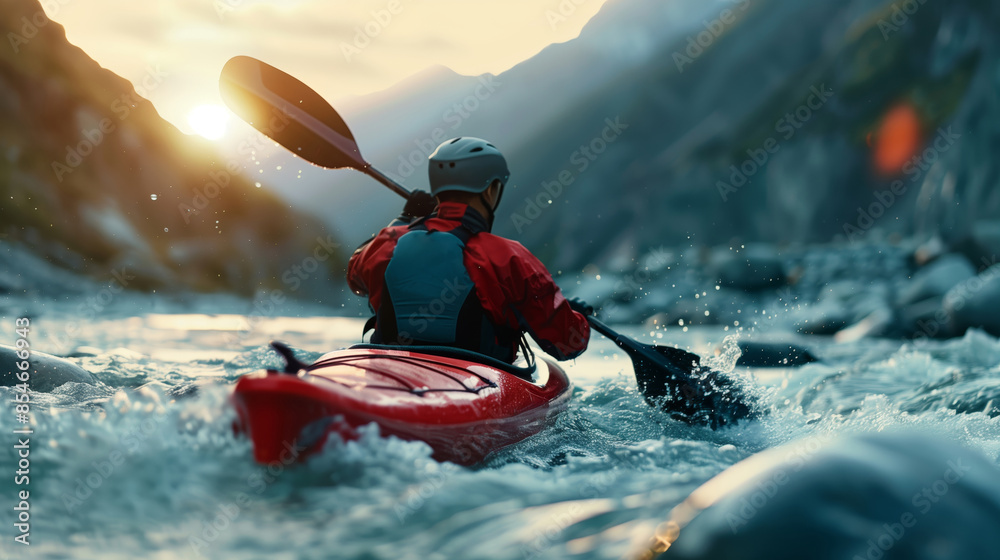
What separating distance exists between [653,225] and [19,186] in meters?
31.7

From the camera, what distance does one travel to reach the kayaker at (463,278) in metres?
3.22

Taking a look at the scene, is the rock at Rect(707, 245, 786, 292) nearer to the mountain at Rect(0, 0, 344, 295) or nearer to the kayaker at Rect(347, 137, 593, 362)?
the kayaker at Rect(347, 137, 593, 362)

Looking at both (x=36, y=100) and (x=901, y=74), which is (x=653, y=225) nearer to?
(x=901, y=74)

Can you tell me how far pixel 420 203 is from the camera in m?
4.05

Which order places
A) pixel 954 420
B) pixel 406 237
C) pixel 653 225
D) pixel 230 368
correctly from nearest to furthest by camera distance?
pixel 406 237, pixel 954 420, pixel 230 368, pixel 653 225

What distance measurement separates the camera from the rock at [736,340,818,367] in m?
7.88

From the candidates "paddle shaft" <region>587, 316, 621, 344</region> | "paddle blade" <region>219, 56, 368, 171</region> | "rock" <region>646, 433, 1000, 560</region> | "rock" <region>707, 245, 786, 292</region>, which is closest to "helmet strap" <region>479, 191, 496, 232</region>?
"paddle shaft" <region>587, 316, 621, 344</region>

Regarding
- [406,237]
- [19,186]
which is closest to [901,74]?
[406,237]

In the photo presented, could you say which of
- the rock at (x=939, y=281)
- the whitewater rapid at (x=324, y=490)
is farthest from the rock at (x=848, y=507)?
the rock at (x=939, y=281)

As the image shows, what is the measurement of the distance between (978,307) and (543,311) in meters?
9.13

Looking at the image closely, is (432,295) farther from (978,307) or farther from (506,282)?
(978,307)

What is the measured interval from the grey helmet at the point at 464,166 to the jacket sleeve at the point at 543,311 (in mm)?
455

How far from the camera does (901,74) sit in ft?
80.4

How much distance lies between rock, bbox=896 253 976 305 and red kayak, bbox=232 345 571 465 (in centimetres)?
1155
